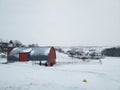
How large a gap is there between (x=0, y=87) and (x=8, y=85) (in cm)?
53

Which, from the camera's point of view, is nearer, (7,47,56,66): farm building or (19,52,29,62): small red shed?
(7,47,56,66): farm building

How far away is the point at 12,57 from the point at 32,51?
4744mm

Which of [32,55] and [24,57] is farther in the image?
[32,55]

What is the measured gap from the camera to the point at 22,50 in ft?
124

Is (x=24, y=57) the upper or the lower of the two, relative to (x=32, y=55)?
lower

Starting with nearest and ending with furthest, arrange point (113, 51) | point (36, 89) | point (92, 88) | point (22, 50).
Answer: point (36, 89) < point (92, 88) < point (22, 50) < point (113, 51)

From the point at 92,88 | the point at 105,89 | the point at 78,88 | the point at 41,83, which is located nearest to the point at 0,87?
the point at 41,83

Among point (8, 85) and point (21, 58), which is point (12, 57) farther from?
point (8, 85)

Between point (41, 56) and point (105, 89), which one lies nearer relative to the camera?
point (105, 89)

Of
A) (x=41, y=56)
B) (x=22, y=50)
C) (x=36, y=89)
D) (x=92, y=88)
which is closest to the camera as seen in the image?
(x=36, y=89)

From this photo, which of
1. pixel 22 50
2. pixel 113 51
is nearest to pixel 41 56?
pixel 22 50

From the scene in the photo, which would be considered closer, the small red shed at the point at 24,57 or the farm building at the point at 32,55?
the farm building at the point at 32,55

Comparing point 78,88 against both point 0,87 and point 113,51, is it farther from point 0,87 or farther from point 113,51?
point 113,51

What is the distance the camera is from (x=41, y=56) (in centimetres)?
3544
